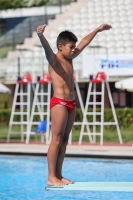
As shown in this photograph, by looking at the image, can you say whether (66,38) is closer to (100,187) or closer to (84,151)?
(100,187)

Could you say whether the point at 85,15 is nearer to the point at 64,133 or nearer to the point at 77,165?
the point at 77,165

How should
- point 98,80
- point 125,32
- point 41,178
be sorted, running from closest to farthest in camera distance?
point 41,178, point 98,80, point 125,32

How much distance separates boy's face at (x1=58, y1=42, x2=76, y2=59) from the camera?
7.46 m

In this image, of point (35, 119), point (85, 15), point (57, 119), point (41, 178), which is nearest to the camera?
point (57, 119)

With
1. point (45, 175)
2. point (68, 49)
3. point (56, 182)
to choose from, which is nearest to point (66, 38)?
point (68, 49)

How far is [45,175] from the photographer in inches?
515

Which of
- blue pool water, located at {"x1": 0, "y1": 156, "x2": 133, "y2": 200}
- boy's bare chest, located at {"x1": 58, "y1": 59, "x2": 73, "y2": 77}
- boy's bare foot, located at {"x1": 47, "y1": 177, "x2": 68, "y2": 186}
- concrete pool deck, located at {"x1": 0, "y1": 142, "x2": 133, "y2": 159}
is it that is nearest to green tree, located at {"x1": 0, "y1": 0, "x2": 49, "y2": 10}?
concrete pool deck, located at {"x1": 0, "y1": 142, "x2": 133, "y2": 159}

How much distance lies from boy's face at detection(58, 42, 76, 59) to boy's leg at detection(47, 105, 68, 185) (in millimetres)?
578

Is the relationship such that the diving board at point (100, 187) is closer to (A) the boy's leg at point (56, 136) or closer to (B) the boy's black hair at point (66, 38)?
(A) the boy's leg at point (56, 136)

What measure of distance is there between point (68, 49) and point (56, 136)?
96 cm

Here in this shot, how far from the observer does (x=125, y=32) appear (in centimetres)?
3002

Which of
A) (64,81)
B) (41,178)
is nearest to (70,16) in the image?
(41,178)

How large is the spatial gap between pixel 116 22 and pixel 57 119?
24.0m

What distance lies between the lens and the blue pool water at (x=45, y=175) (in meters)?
10.2
